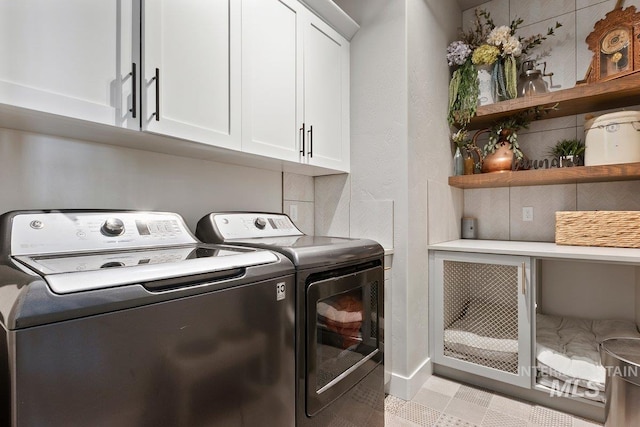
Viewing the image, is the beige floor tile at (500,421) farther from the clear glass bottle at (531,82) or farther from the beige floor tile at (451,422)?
the clear glass bottle at (531,82)

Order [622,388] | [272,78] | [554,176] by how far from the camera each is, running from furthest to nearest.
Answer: [554,176]
[272,78]
[622,388]

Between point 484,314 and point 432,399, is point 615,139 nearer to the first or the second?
point 484,314

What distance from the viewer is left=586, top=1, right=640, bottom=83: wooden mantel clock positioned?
1.85 m

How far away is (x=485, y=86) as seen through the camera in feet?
7.54

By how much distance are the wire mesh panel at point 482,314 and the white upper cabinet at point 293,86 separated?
108cm

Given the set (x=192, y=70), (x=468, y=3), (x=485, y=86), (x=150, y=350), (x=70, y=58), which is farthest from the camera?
(x=468, y=3)

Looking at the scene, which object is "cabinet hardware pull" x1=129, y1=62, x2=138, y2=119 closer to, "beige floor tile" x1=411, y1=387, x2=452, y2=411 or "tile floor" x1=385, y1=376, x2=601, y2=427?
"tile floor" x1=385, y1=376, x2=601, y2=427

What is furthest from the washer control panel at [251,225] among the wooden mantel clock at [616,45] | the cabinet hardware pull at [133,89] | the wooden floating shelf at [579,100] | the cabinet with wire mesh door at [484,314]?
the wooden mantel clock at [616,45]

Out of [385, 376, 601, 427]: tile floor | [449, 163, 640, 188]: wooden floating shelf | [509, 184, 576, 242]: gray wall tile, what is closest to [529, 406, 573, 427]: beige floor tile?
[385, 376, 601, 427]: tile floor

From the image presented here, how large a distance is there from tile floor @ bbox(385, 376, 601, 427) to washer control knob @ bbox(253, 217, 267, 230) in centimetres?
121

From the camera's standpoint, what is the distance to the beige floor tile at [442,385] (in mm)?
→ 1990

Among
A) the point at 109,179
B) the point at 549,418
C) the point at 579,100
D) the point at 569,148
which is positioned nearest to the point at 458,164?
the point at 569,148

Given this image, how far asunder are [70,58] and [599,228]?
2559 millimetres

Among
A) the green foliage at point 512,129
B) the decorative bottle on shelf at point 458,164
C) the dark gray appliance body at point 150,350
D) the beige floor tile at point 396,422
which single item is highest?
the green foliage at point 512,129
